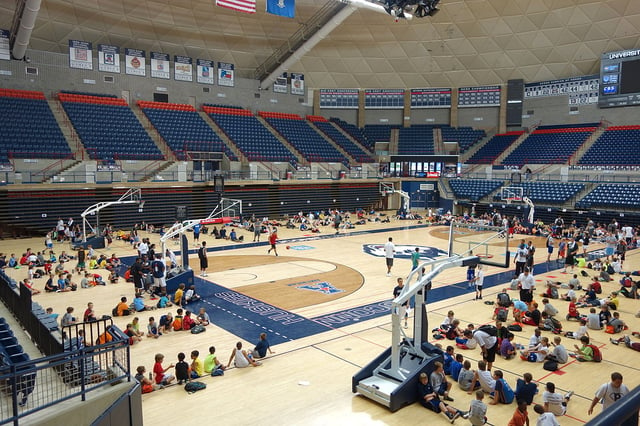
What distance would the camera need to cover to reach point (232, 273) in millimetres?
21969

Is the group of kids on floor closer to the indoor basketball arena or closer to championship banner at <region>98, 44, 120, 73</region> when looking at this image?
the indoor basketball arena

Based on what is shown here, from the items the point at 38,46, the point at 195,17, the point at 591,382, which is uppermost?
the point at 195,17

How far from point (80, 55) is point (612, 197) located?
43.4 meters

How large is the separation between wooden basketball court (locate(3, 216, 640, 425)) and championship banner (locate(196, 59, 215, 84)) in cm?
2505

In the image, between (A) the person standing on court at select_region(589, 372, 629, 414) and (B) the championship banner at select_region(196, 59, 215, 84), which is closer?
(A) the person standing on court at select_region(589, 372, 629, 414)

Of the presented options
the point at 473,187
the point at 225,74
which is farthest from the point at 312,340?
the point at 225,74

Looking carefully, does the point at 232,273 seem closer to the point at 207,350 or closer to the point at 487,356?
the point at 207,350

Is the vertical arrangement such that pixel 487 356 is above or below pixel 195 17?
below

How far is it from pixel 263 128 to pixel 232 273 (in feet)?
94.5

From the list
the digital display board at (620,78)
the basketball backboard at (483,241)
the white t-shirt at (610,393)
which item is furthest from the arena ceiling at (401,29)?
the white t-shirt at (610,393)

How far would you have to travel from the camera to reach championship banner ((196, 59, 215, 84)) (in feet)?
153

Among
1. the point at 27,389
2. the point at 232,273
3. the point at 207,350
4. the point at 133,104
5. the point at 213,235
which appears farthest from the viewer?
the point at 133,104

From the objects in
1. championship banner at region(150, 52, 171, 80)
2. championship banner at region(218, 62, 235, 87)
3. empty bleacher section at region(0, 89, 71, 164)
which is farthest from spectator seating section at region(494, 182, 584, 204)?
empty bleacher section at region(0, 89, 71, 164)

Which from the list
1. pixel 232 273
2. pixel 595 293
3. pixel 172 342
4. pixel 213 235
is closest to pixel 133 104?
pixel 213 235
